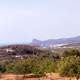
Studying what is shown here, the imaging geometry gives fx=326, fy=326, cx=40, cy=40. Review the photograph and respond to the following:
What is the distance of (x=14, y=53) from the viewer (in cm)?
5572

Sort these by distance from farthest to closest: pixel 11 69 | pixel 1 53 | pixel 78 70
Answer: pixel 1 53 → pixel 11 69 → pixel 78 70

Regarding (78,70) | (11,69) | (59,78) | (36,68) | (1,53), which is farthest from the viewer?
(1,53)

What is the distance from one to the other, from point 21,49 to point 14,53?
3715mm

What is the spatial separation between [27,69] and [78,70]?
3.69 meters

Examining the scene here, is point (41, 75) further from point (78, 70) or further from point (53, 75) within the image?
point (78, 70)

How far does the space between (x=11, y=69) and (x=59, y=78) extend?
5355 millimetres

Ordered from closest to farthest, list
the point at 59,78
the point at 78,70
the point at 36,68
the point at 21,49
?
1. the point at 59,78
2. the point at 78,70
3. the point at 36,68
4. the point at 21,49

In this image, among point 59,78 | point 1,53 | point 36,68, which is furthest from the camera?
point 1,53

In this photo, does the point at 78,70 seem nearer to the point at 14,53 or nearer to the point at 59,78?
the point at 59,78

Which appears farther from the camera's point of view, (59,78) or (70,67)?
(70,67)

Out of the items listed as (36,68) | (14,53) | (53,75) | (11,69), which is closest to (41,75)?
(53,75)

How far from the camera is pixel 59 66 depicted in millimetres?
18391

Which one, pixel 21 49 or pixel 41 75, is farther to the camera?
pixel 21 49

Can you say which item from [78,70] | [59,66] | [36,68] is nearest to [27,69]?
[36,68]
